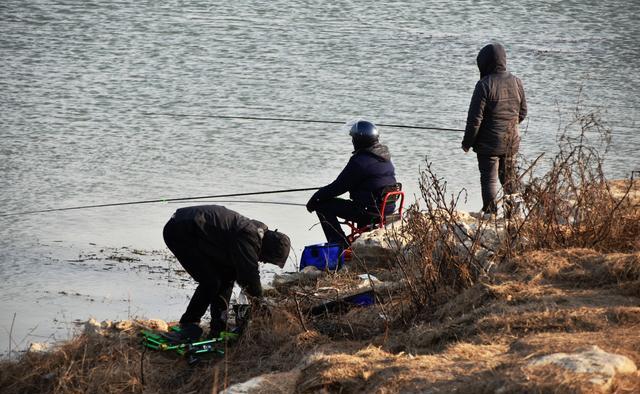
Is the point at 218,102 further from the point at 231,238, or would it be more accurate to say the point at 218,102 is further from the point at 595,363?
A: the point at 595,363

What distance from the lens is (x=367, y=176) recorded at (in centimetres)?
915

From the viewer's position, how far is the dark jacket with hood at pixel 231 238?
24.0ft

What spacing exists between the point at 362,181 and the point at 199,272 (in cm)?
203

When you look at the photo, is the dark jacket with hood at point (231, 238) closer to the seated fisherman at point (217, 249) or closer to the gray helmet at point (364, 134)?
the seated fisherman at point (217, 249)

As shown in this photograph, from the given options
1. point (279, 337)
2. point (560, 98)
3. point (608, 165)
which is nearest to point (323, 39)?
point (560, 98)

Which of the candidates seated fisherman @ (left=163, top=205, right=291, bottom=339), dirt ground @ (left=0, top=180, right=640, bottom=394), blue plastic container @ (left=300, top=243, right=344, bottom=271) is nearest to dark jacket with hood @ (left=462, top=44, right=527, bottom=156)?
blue plastic container @ (left=300, top=243, right=344, bottom=271)

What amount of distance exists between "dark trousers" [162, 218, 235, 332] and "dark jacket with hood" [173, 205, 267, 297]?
1.5 inches

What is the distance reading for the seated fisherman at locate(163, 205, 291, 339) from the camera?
7352 mm

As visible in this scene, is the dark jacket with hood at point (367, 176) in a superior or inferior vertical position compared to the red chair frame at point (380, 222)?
superior

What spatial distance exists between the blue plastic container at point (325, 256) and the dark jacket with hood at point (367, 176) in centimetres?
49

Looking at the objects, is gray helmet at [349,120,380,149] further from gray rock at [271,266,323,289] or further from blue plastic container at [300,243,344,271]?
gray rock at [271,266,323,289]

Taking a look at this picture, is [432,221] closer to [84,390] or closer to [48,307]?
[84,390]

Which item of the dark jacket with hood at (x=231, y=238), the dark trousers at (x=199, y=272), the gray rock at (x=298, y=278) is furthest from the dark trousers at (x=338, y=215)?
the dark jacket with hood at (x=231, y=238)

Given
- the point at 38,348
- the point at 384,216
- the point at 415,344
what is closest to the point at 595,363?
the point at 415,344
